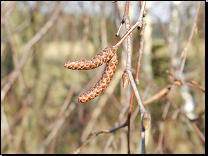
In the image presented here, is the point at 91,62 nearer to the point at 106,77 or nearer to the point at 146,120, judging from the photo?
the point at 106,77

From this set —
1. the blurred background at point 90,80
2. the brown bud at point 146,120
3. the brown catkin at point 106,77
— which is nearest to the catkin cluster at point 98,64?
the brown catkin at point 106,77

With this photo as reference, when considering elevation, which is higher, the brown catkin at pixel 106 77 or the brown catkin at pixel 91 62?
the brown catkin at pixel 91 62

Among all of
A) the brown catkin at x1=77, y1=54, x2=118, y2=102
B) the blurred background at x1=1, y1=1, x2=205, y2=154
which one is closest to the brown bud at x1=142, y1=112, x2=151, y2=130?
the brown catkin at x1=77, y1=54, x2=118, y2=102

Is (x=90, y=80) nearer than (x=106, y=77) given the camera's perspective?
No

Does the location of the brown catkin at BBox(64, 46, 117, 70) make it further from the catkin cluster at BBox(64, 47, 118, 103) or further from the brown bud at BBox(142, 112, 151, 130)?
the brown bud at BBox(142, 112, 151, 130)

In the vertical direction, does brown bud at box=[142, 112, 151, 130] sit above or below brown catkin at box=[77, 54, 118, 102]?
below

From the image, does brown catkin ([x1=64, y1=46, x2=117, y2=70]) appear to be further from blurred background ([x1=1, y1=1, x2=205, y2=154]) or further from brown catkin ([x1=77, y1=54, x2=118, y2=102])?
blurred background ([x1=1, y1=1, x2=205, y2=154])

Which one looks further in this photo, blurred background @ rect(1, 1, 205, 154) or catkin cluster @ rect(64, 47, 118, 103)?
blurred background @ rect(1, 1, 205, 154)

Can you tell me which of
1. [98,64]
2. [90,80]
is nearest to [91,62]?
[98,64]

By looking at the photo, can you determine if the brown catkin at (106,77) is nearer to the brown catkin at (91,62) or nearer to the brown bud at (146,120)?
the brown catkin at (91,62)

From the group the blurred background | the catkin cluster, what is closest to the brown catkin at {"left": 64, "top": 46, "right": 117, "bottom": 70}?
the catkin cluster

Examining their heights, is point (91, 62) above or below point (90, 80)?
above
